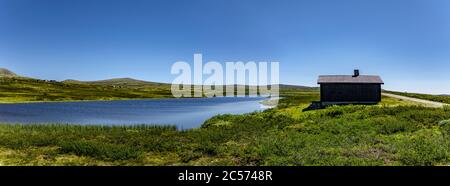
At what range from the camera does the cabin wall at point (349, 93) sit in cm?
6062

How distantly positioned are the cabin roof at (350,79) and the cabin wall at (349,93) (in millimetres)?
730

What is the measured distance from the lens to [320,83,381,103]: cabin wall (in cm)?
6062

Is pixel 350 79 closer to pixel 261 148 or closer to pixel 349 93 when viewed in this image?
pixel 349 93

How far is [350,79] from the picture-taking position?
6181cm

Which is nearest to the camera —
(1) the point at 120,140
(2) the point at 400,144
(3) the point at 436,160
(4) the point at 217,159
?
(3) the point at 436,160

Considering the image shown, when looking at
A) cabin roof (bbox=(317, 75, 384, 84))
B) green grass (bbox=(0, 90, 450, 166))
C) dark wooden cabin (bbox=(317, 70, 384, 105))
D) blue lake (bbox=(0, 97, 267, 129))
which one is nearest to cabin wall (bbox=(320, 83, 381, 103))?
dark wooden cabin (bbox=(317, 70, 384, 105))

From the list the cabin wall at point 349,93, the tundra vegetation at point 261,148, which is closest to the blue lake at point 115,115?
A: the tundra vegetation at point 261,148

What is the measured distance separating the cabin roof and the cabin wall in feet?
2.40

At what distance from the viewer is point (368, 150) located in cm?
2106
